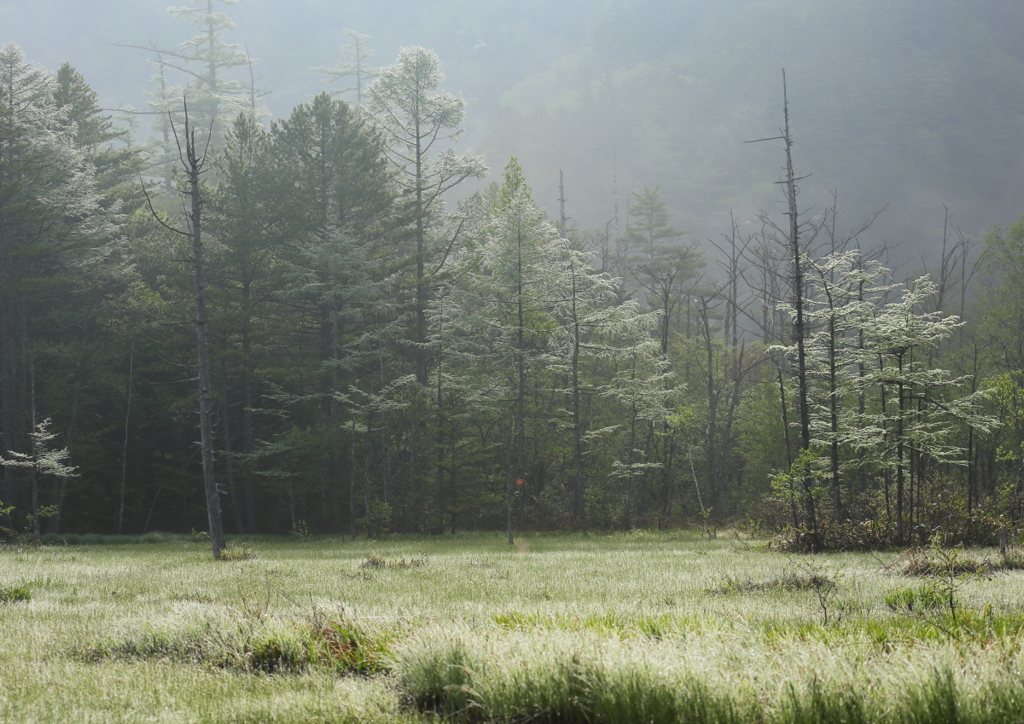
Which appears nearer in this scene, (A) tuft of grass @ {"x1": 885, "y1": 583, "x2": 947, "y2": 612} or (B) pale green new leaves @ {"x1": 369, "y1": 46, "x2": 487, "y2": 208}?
(A) tuft of grass @ {"x1": 885, "y1": 583, "x2": 947, "y2": 612}

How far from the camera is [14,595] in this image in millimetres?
9195

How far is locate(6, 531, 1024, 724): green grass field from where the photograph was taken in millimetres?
3527

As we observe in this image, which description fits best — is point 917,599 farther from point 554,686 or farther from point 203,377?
point 203,377

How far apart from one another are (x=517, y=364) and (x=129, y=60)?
559 feet

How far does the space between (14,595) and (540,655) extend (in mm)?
8432

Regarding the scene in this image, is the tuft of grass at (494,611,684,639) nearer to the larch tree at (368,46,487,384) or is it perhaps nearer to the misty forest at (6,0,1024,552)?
the misty forest at (6,0,1024,552)

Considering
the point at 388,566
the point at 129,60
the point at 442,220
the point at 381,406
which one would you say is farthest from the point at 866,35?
the point at 129,60

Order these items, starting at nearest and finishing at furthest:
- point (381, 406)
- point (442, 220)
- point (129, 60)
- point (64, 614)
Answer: point (64, 614)
point (381, 406)
point (442, 220)
point (129, 60)

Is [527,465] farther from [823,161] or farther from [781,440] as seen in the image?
[823,161]

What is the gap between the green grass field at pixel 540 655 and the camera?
353 centimetres

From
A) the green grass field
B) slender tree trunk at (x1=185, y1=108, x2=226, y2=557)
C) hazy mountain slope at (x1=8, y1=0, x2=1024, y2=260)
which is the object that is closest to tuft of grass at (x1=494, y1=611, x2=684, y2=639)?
the green grass field

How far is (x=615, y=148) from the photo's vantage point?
361 feet

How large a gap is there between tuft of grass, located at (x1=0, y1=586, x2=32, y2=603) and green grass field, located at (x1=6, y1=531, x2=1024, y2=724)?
1.7 inches

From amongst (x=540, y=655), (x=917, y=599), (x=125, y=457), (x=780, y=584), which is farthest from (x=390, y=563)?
(x=125, y=457)
